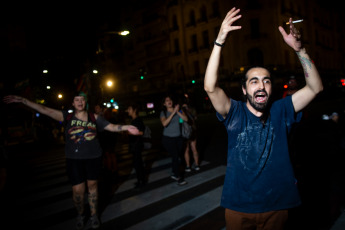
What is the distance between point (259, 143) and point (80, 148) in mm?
2687

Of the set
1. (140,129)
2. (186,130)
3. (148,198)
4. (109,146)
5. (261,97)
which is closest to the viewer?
(261,97)

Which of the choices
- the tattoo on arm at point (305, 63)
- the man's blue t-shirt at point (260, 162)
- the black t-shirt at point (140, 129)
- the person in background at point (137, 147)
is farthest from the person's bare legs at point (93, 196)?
the tattoo on arm at point (305, 63)

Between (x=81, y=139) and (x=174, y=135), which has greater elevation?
(x=81, y=139)

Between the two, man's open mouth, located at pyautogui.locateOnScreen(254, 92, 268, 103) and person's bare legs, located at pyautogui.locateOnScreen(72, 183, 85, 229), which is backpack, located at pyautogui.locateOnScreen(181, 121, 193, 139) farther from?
man's open mouth, located at pyautogui.locateOnScreen(254, 92, 268, 103)

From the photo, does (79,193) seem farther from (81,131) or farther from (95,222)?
(81,131)

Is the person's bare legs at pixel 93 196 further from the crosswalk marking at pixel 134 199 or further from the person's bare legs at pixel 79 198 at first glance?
the crosswalk marking at pixel 134 199

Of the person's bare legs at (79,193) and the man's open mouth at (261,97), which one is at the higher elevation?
the man's open mouth at (261,97)

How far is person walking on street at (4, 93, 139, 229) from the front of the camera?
3.48m

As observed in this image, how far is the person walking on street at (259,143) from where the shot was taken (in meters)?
1.80

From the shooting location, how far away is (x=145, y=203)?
14.3ft

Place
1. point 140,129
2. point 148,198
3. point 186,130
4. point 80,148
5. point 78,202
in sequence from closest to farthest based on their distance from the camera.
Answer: point 80,148, point 78,202, point 148,198, point 140,129, point 186,130

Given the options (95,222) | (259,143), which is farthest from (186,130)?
(259,143)

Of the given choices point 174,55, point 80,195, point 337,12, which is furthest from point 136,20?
point 80,195

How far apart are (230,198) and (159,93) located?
39.8 meters
